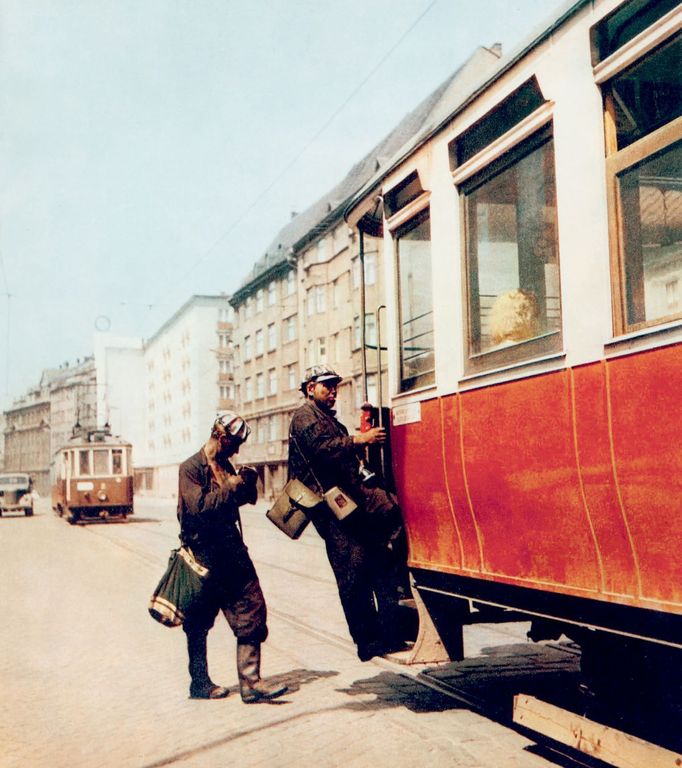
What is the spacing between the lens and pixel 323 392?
5.38 metres

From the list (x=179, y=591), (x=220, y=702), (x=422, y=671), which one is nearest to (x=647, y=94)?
(x=179, y=591)

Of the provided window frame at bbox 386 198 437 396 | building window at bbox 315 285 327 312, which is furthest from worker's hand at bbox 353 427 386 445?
building window at bbox 315 285 327 312

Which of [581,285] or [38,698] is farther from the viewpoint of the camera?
[38,698]

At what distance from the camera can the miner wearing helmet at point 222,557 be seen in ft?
19.5

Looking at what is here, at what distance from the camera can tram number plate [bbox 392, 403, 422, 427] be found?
5.07 m

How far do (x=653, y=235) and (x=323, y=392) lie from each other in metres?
2.41

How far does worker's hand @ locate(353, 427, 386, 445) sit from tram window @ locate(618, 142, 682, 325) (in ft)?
6.37

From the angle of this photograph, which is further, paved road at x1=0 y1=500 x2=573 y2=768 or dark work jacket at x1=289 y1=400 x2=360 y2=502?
dark work jacket at x1=289 y1=400 x2=360 y2=502

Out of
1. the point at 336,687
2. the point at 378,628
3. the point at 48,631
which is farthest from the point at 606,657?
the point at 48,631

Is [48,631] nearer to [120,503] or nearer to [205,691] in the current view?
[205,691]

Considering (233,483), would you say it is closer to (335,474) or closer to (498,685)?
(335,474)

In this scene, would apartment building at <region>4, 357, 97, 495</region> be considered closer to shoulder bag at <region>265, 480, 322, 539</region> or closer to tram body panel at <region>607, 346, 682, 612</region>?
shoulder bag at <region>265, 480, 322, 539</region>

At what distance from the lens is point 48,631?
29.6ft

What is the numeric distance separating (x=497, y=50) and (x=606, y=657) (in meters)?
38.9
